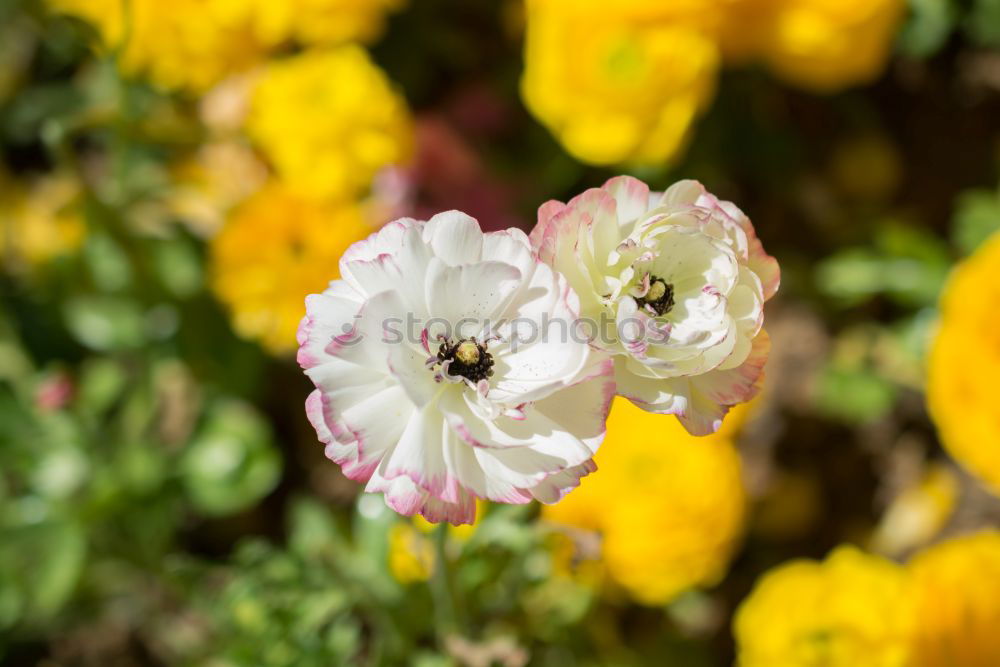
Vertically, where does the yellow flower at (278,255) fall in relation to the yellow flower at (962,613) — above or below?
above

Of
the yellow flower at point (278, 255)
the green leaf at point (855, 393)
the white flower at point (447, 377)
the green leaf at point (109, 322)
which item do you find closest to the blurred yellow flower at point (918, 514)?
the green leaf at point (855, 393)

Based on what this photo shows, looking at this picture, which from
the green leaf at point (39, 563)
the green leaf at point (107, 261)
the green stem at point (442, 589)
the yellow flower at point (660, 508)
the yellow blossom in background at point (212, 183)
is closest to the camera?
the green stem at point (442, 589)

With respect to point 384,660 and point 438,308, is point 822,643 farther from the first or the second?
point 438,308

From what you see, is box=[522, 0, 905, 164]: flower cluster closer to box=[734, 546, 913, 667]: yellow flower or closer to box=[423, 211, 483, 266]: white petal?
box=[734, 546, 913, 667]: yellow flower

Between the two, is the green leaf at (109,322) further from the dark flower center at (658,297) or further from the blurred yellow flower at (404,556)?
the dark flower center at (658,297)

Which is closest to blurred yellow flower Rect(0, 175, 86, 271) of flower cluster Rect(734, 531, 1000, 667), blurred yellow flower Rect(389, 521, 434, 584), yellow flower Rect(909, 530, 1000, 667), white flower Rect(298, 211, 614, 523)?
blurred yellow flower Rect(389, 521, 434, 584)

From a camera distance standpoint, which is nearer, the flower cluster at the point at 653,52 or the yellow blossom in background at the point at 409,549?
the yellow blossom in background at the point at 409,549

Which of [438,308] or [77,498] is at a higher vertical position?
[438,308]

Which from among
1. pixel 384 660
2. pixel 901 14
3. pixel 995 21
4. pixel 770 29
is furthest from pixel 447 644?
pixel 995 21
